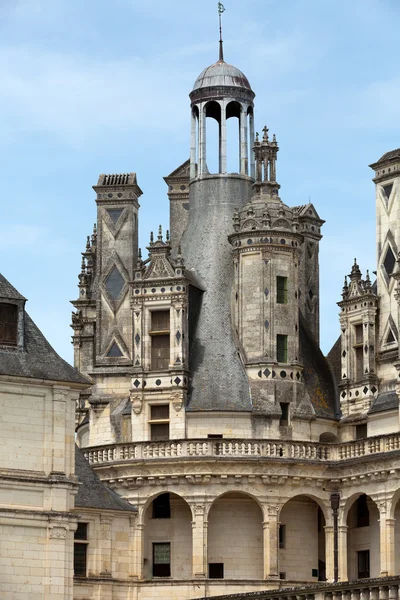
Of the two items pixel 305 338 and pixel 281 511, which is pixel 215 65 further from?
pixel 281 511

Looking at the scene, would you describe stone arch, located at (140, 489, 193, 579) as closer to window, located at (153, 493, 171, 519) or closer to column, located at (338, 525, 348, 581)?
window, located at (153, 493, 171, 519)

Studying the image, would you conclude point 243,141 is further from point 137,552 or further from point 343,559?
point 343,559

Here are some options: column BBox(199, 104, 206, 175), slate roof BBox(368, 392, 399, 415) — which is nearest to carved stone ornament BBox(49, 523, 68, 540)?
slate roof BBox(368, 392, 399, 415)

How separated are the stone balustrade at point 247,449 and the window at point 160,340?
350 cm

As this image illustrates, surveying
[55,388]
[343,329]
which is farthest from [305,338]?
[55,388]

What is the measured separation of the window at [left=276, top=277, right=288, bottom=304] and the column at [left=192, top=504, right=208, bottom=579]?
27.4 ft

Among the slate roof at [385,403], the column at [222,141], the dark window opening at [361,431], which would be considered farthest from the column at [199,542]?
the column at [222,141]

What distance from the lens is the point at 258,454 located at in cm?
7175

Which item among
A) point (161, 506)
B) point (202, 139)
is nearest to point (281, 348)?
point (161, 506)

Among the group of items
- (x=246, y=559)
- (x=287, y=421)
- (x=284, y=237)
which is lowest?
(x=246, y=559)

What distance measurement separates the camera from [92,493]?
234 ft

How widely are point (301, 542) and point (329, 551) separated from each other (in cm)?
166

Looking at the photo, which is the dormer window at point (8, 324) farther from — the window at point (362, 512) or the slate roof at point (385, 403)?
the window at point (362, 512)

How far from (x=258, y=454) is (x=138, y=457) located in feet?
13.9
